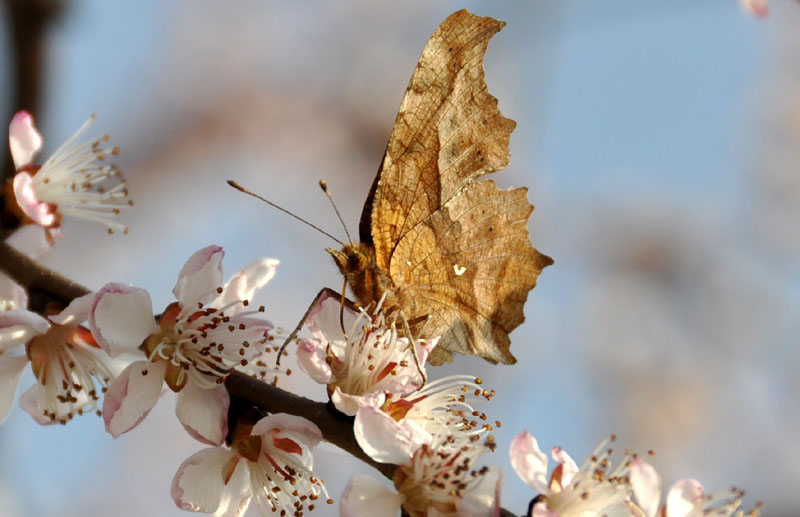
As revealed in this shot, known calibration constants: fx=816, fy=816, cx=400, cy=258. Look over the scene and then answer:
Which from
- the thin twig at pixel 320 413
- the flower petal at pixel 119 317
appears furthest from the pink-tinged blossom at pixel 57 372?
the thin twig at pixel 320 413

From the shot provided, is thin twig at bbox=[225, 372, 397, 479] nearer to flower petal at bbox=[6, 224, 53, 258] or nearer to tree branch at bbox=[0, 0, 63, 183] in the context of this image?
flower petal at bbox=[6, 224, 53, 258]

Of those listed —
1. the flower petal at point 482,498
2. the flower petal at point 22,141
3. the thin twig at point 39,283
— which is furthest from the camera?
the flower petal at point 22,141

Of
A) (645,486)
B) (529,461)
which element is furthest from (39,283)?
(645,486)

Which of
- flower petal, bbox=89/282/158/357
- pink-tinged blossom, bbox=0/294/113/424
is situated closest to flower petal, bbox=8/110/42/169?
pink-tinged blossom, bbox=0/294/113/424

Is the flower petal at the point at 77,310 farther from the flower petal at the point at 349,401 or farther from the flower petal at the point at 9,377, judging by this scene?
the flower petal at the point at 349,401

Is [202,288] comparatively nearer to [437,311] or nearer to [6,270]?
[6,270]

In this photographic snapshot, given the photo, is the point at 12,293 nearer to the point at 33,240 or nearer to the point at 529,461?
the point at 33,240
